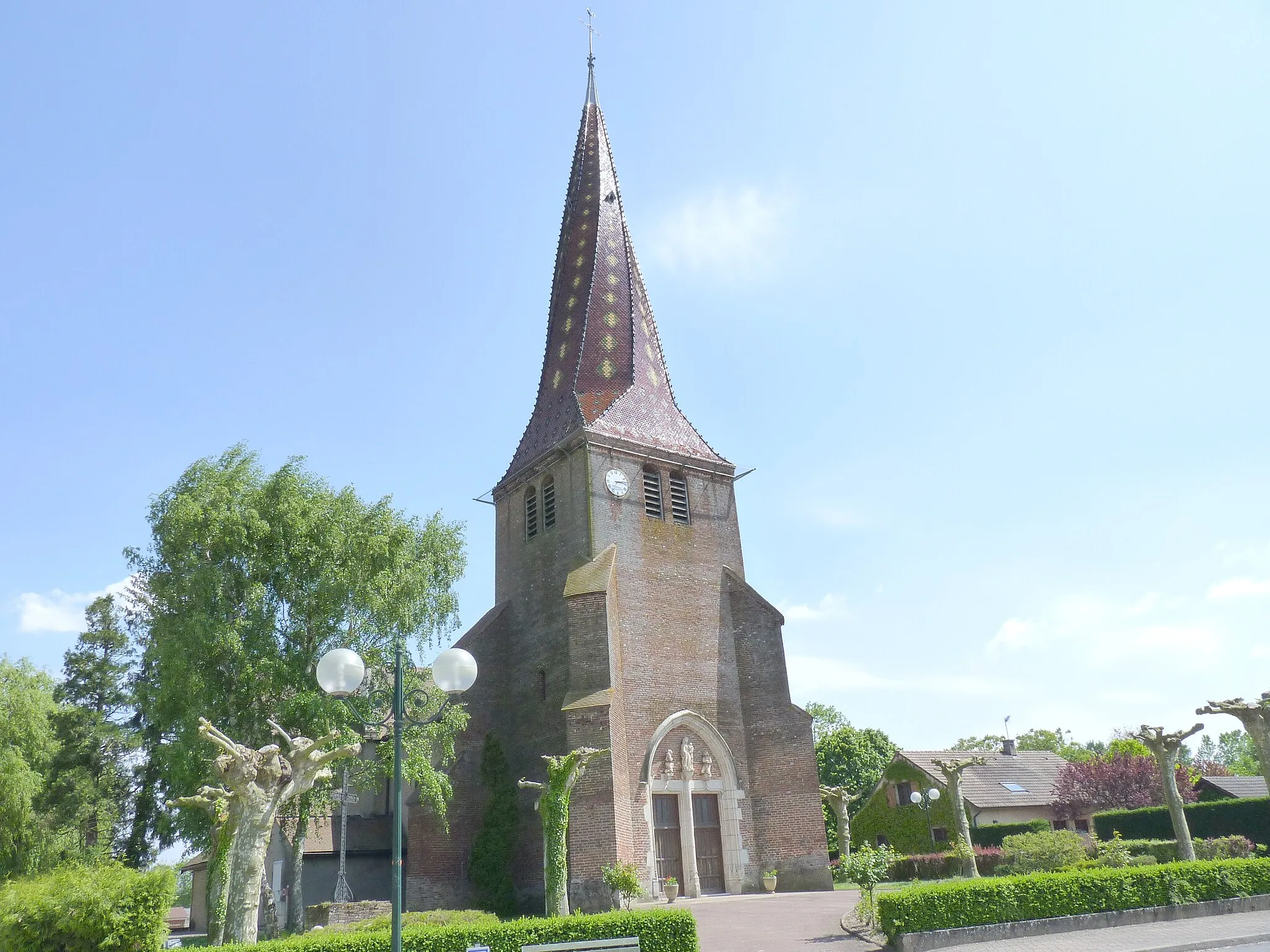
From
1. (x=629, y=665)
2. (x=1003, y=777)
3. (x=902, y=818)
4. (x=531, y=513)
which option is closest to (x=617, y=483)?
(x=531, y=513)

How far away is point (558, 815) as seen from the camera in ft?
55.2

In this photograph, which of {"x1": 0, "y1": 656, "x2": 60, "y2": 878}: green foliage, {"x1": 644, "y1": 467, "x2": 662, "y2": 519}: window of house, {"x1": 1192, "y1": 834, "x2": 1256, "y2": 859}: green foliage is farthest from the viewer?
{"x1": 644, "y1": 467, "x2": 662, "y2": 519}: window of house

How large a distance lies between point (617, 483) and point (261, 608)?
34.1 feet

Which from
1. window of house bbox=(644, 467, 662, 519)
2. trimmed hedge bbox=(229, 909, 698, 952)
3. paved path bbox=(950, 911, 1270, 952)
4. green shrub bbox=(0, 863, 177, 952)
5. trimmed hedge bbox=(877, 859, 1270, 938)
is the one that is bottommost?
paved path bbox=(950, 911, 1270, 952)

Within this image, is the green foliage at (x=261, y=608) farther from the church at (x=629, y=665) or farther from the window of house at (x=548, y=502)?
the window of house at (x=548, y=502)

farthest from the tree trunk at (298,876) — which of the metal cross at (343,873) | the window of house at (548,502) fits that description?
the window of house at (548,502)

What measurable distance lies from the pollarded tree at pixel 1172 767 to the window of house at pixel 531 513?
17775 mm

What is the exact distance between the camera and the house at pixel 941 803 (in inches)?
1505

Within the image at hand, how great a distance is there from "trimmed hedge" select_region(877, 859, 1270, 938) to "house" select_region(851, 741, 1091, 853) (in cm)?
2045

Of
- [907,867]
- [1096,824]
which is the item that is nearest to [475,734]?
[907,867]

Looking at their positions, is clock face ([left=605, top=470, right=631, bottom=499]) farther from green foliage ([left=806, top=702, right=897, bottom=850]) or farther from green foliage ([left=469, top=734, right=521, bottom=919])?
green foliage ([left=806, top=702, right=897, bottom=850])

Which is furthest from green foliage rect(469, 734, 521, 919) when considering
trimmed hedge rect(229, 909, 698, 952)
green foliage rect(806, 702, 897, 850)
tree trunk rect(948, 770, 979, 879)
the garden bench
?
green foliage rect(806, 702, 897, 850)

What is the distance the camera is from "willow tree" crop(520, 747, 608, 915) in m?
16.0

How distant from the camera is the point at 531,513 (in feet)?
93.6
